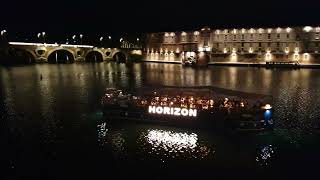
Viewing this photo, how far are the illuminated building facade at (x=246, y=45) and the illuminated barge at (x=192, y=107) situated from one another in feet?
341

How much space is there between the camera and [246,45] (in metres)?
156

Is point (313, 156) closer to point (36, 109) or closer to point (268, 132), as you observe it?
point (268, 132)

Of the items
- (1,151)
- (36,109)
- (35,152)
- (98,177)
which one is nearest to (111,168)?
(98,177)

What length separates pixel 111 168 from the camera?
33500 mm

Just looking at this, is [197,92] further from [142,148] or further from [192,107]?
[142,148]

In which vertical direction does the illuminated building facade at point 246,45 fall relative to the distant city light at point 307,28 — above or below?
below

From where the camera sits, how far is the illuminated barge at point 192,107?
141 ft

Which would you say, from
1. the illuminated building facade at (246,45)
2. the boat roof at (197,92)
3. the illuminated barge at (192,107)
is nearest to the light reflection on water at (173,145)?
the illuminated barge at (192,107)

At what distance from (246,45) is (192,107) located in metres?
118

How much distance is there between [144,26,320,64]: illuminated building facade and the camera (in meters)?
142

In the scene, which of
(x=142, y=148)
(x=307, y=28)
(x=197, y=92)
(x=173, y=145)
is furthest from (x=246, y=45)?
(x=142, y=148)

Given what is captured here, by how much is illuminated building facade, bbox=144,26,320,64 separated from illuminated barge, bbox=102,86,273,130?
4096 inches

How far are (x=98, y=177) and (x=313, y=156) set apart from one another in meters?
22.7

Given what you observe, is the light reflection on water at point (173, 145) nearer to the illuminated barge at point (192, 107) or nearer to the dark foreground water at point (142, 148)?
the dark foreground water at point (142, 148)
